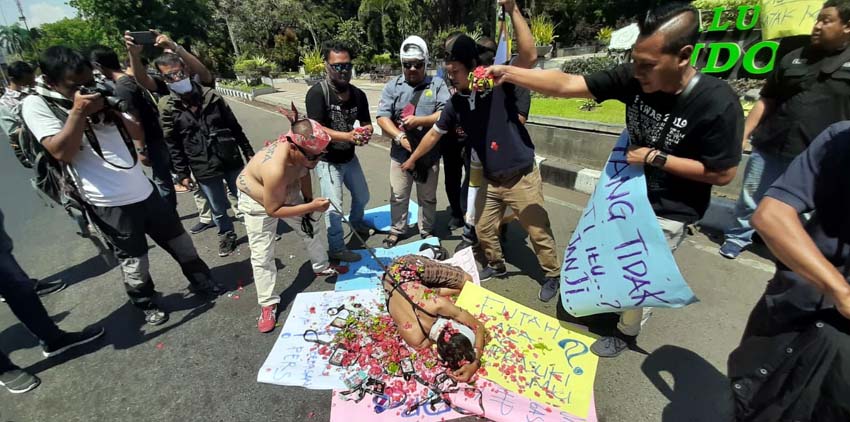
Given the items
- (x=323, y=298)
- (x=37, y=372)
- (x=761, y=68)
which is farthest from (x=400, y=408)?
(x=761, y=68)

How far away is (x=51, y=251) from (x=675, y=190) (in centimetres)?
645

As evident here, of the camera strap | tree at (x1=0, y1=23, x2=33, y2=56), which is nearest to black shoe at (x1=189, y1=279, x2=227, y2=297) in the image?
the camera strap

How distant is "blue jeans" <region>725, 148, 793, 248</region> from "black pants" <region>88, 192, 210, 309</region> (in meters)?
4.88

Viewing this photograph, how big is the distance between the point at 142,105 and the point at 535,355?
4317 mm

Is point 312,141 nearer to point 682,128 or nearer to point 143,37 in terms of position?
point 682,128

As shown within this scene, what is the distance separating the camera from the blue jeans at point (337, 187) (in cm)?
378

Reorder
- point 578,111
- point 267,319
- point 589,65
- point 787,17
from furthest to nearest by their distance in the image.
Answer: point 589,65 < point 578,111 < point 787,17 < point 267,319

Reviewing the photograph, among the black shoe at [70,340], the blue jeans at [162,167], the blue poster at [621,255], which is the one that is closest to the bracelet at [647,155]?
the blue poster at [621,255]

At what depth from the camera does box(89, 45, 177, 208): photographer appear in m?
3.66

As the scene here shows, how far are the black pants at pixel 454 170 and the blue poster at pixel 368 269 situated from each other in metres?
0.58

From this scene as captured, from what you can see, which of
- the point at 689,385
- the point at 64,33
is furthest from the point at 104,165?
the point at 64,33

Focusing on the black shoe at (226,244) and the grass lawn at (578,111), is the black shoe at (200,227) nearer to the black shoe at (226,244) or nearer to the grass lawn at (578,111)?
the black shoe at (226,244)

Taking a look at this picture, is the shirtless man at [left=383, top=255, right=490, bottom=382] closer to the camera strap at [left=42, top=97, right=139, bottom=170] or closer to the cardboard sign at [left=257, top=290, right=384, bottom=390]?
the cardboard sign at [left=257, top=290, right=384, bottom=390]

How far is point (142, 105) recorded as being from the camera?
3.76 meters
